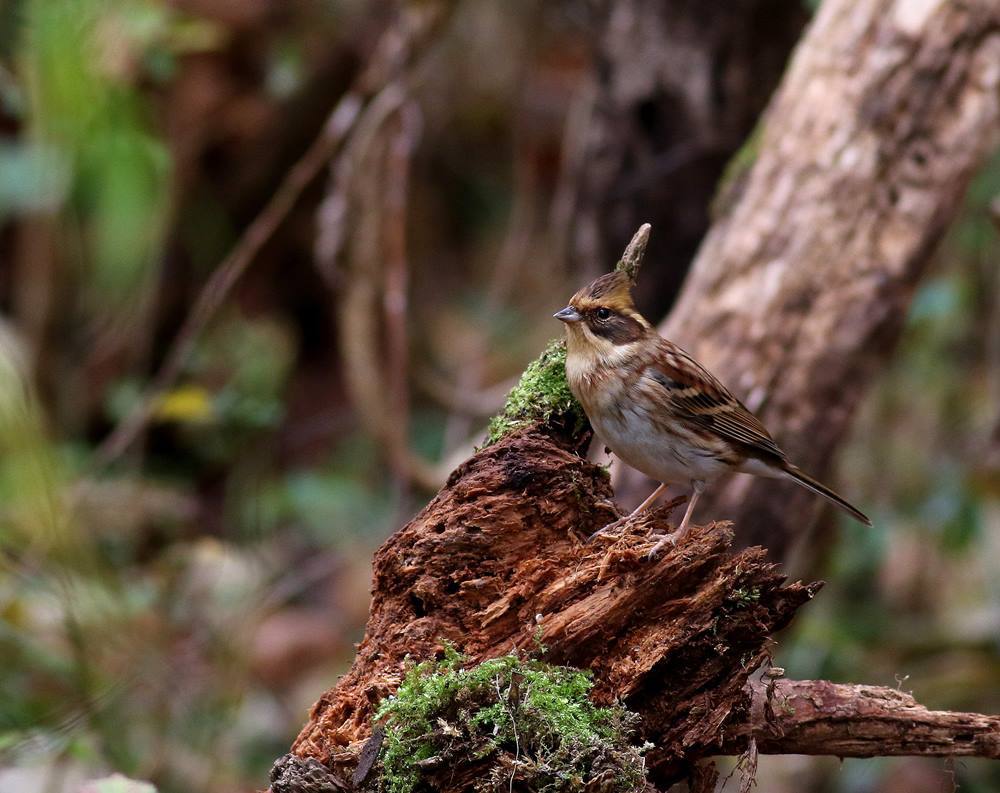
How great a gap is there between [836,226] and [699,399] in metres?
1.33

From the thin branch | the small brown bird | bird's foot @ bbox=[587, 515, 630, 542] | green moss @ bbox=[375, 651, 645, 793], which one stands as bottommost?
the thin branch

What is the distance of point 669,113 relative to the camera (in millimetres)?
6492

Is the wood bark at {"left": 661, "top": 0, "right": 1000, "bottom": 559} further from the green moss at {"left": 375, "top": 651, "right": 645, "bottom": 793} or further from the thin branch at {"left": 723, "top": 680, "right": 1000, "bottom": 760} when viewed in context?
the green moss at {"left": 375, "top": 651, "right": 645, "bottom": 793}

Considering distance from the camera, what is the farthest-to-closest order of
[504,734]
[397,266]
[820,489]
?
[397,266] → [820,489] → [504,734]

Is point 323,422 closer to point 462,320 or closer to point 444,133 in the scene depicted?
point 462,320

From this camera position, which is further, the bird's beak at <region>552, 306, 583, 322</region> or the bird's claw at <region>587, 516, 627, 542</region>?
the bird's beak at <region>552, 306, 583, 322</region>

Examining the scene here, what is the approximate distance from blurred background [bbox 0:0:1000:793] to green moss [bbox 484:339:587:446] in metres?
1.74

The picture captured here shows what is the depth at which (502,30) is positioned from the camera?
11641mm

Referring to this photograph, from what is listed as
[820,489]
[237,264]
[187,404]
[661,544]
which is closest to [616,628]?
[661,544]

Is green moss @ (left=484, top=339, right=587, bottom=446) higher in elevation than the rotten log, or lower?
higher

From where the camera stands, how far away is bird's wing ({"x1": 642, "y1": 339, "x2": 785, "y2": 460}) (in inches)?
168

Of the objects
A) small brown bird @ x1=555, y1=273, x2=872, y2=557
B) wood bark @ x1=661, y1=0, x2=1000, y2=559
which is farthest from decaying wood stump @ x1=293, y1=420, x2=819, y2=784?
wood bark @ x1=661, y1=0, x2=1000, y2=559

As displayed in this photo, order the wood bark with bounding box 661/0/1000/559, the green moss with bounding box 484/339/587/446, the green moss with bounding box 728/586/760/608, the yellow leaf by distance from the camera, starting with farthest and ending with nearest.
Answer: the yellow leaf
the wood bark with bounding box 661/0/1000/559
the green moss with bounding box 484/339/587/446
the green moss with bounding box 728/586/760/608

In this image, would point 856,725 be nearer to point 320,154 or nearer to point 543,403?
point 543,403
